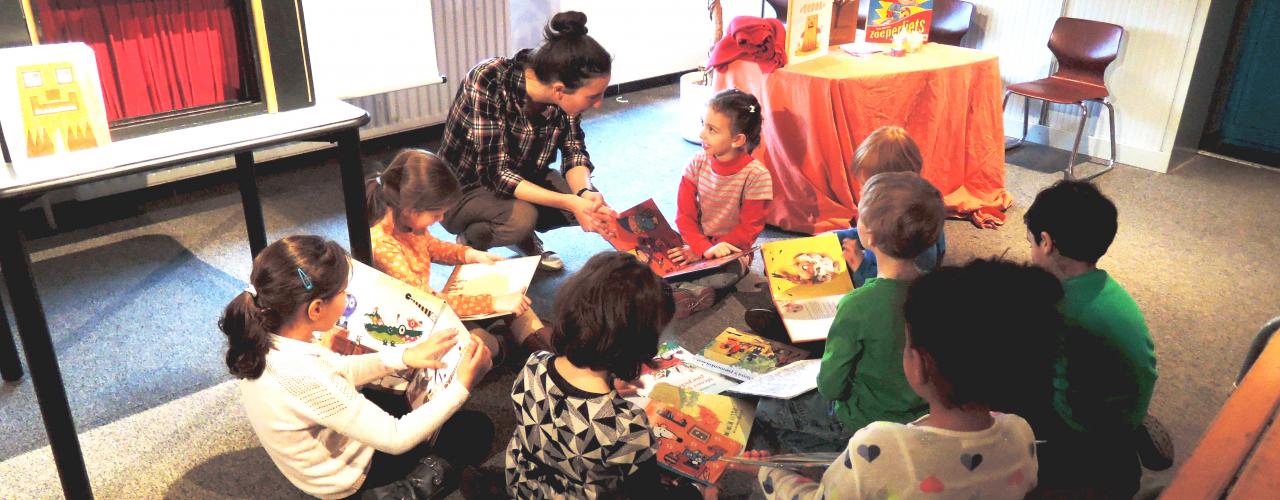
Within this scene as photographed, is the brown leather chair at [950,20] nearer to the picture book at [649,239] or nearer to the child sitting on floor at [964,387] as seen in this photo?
the picture book at [649,239]

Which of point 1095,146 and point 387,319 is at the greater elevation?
point 387,319

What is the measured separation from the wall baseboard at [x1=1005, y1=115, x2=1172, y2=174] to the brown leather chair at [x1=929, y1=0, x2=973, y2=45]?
22.5 inches

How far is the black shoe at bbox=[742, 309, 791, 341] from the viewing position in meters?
2.65

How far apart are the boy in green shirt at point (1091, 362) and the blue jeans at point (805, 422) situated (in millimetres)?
426

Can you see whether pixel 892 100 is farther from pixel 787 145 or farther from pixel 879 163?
pixel 879 163

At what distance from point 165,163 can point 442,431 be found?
81 centimetres

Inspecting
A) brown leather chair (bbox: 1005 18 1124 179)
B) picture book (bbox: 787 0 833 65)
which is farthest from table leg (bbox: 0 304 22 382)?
brown leather chair (bbox: 1005 18 1124 179)

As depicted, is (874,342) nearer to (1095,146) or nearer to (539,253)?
(539,253)

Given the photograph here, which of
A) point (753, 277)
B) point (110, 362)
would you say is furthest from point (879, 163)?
point (110, 362)

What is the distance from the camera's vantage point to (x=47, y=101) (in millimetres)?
1813

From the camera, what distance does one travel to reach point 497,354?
2.40 metres

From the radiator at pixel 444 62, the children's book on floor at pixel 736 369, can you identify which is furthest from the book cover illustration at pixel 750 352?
the radiator at pixel 444 62

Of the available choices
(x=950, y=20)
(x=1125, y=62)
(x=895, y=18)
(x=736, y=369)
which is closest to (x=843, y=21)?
(x=895, y=18)

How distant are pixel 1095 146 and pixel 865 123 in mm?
1815
